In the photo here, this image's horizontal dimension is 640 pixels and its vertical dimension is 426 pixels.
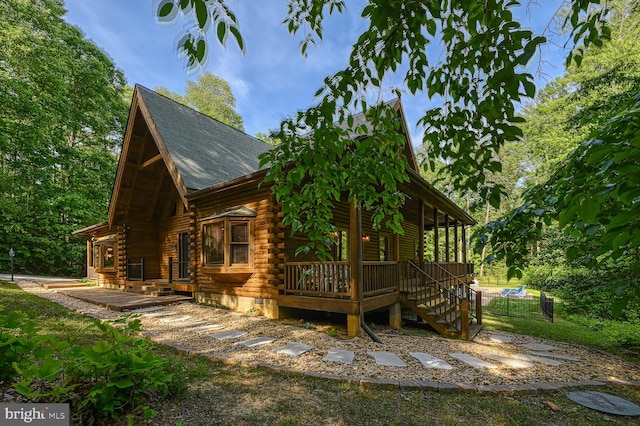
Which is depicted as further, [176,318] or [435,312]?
[435,312]

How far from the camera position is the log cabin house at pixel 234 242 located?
714cm

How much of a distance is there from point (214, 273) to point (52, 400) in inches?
242

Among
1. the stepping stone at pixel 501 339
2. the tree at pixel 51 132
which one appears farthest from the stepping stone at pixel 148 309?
the tree at pixel 51 132

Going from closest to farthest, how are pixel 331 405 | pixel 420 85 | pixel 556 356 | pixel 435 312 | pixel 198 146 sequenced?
pixel 420 85 < pixel 331 405 < pixel 556 356 < pixel 435 312 < pixel 198 146

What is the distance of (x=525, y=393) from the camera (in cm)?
375

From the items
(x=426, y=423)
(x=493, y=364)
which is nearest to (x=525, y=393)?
(x=493, y=364)

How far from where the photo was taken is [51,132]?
20.8 meters

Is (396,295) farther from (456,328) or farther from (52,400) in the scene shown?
(52,400)

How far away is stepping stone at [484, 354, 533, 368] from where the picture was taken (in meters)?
4.86

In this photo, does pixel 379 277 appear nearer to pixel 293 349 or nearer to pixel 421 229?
pixel 421 229

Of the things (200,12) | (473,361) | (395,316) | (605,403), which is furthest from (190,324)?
(605,403)

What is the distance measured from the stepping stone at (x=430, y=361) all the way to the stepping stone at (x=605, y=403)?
1.51 meters

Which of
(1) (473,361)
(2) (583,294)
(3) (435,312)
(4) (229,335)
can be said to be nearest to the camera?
(1) (473,361)

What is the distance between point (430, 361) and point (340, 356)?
1482mm
